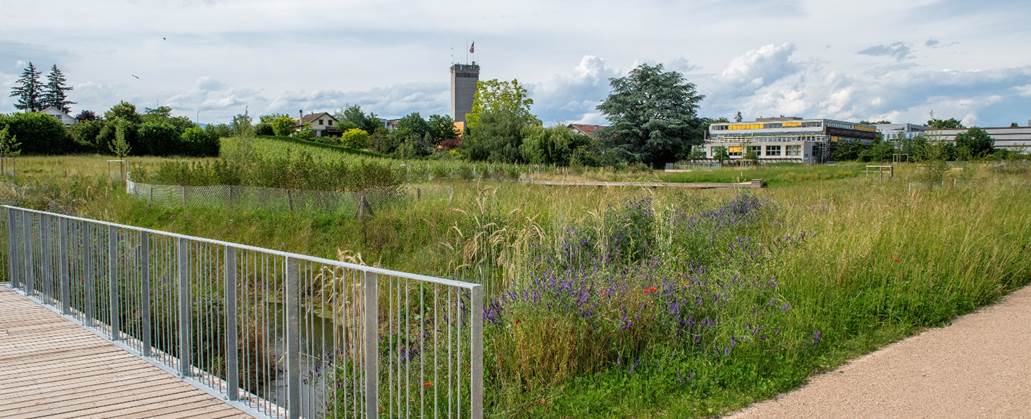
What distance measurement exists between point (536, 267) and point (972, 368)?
3.77m

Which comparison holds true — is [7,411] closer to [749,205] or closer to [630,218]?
[630,218]

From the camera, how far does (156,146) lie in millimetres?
58781

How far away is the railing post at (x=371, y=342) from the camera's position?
3.80m

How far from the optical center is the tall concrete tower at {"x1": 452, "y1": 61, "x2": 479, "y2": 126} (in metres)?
139

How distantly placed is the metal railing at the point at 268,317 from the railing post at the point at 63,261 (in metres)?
0.01

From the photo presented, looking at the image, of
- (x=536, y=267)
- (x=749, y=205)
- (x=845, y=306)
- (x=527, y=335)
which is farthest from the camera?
(x=749, y=205)

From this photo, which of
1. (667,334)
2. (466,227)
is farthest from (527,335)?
(466,227)

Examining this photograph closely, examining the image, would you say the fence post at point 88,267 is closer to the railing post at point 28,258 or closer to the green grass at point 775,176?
the railing post at point 28,258

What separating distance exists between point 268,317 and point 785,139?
351 feet

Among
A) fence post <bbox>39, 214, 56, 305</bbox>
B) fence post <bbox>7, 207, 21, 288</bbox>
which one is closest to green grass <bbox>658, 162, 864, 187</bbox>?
fence post <bbox>7, 207, 21, 288</bbox>

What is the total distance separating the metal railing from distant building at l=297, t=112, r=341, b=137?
365ft

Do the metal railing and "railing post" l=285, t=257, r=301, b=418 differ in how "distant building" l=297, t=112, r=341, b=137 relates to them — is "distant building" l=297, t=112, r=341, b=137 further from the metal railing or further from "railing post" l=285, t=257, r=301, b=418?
"railing post" l=285, t=257, r=301, b=418

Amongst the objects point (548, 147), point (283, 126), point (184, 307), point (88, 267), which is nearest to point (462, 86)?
point (283, 126)

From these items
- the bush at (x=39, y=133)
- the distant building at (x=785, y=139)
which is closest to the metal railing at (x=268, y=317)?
the bush at (x=39, y=133)
